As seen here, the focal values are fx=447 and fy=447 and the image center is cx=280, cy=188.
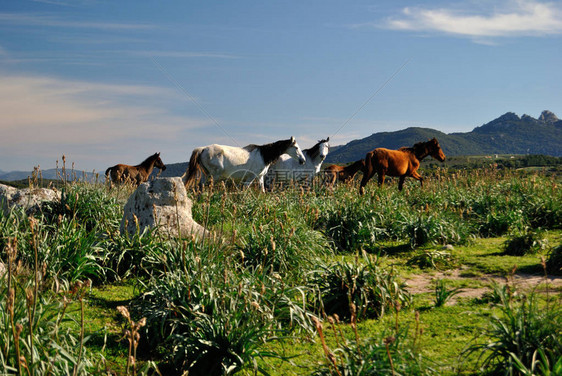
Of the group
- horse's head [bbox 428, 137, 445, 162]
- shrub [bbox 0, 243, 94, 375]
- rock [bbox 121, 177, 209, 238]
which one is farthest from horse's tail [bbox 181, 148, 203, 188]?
shrub [bbox 0, 243, 94, 375]

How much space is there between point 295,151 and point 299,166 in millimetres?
1377

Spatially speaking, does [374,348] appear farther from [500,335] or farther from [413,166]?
[413,166]

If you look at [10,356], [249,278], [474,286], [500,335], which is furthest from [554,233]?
[10,356]

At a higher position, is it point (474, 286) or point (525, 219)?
point (525, 219)

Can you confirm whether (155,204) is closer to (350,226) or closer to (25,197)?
(25,197)

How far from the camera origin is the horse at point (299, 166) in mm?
18781

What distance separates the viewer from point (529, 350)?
3.70 metres

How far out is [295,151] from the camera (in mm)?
17828

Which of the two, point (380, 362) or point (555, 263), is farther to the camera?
point (555, 263)

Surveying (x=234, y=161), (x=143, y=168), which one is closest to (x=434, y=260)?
(x=234, y=161)

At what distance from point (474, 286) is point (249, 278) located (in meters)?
3.62

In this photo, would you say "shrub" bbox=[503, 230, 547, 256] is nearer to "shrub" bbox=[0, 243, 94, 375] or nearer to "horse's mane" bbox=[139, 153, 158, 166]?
"shrub" bbox=[0, 243, 94, 375]

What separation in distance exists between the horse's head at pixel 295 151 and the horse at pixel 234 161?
62 centimetres

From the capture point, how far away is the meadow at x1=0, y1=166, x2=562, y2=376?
353 cm
